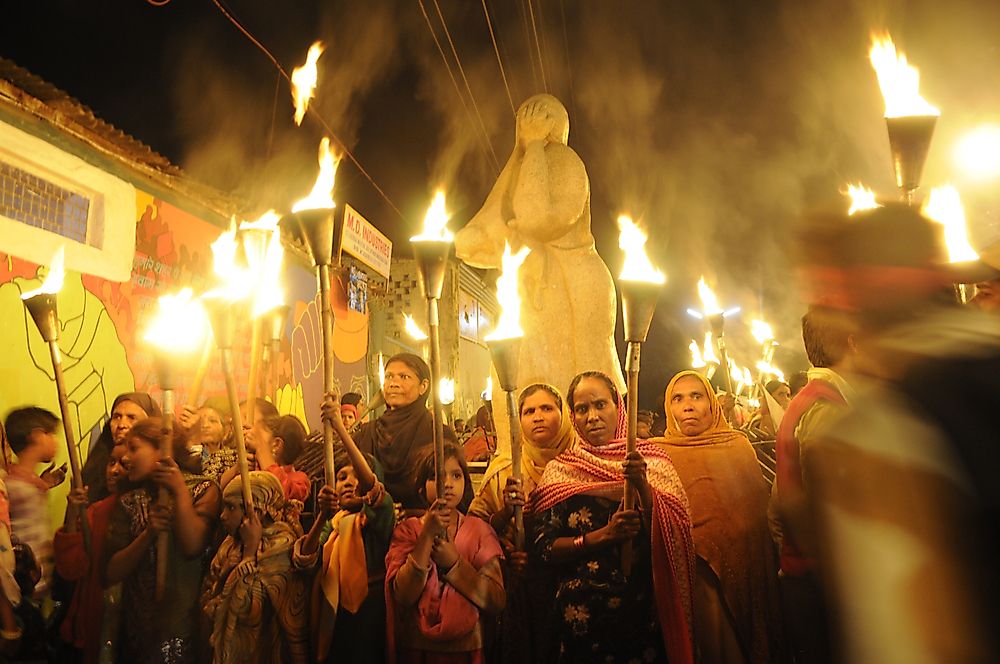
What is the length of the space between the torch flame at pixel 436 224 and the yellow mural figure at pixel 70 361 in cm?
455

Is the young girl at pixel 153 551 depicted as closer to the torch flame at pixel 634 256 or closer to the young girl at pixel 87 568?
the young girl at pixel 87 568

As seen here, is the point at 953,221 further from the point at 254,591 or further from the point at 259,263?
the point at 254,591

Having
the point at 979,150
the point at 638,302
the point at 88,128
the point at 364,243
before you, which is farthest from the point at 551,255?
the point at 979,150

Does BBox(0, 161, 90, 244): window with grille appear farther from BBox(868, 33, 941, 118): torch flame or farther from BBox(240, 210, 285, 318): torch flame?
BBox(868, 33, 941, 118): torch flame

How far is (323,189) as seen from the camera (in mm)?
2971

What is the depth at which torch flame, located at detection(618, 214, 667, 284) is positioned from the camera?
2.75 meters

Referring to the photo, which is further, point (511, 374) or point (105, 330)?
point (105, 330)

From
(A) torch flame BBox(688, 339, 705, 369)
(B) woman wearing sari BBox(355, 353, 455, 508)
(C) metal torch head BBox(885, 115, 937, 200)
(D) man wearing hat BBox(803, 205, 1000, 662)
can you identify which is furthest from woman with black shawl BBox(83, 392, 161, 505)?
(A) torch flame BBox(688, 339, 705, 369)

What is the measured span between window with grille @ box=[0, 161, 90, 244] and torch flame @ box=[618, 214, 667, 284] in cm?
544

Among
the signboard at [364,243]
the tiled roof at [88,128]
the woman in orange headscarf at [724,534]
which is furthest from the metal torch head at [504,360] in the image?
the signboard at [364,243]

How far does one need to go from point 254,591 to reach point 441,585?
2.82 feet

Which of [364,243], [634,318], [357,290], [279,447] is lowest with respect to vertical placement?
[279,447]

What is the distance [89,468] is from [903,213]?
495 centimetres

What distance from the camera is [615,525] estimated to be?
2.79 m
